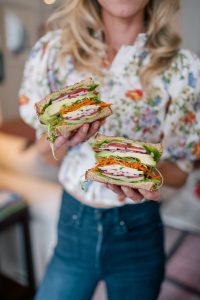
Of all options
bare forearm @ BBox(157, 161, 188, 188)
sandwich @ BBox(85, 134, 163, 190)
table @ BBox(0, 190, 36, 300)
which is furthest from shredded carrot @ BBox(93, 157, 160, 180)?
table @ BBox(0, 190, 36, 300)

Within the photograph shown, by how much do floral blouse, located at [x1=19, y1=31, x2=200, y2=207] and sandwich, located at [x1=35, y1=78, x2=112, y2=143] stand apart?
0.60 feet

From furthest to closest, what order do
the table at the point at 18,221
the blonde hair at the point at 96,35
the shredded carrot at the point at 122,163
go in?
the table at the point at 18,221 < the blonde hair at the point at 96,35 < the shredded carrot at the point at 122,163

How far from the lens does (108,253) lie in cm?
82

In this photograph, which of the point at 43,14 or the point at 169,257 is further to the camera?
the point at 169,257

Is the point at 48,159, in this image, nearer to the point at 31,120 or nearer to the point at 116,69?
the point at 31,120

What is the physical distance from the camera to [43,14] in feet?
3.13

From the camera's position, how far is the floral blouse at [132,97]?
0.77m

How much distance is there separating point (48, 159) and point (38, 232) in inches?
30.4

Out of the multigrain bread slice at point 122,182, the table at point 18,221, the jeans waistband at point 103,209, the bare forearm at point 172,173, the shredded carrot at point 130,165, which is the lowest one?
the table at point 18,221

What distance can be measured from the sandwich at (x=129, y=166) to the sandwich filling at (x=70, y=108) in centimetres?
6

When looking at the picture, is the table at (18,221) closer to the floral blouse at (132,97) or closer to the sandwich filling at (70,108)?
the floral blouse at (132,97)

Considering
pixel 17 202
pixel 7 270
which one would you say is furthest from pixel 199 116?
pixel 7 270

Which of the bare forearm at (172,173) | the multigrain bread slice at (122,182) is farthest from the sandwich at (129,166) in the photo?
the bare forearm at (172,173)

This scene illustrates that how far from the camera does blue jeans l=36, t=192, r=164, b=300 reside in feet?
2.64
